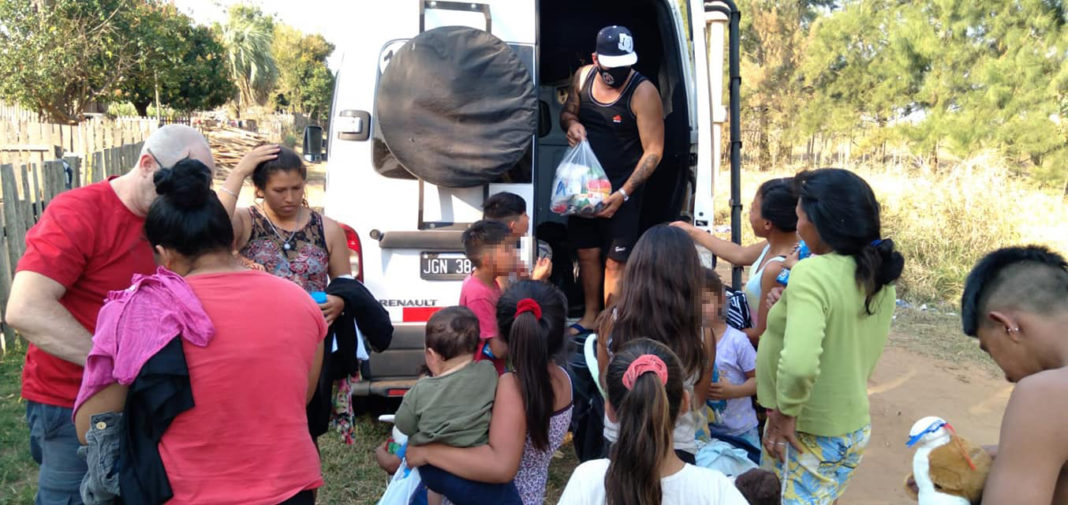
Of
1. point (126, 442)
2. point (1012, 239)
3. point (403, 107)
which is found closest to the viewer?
point (126, 442)

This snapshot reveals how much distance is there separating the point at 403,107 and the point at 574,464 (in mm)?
2301

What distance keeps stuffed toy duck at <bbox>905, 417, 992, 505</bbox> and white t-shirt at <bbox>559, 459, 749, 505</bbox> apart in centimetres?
45

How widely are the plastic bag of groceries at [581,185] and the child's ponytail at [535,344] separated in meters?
1.69

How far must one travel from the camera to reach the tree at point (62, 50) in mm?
16109

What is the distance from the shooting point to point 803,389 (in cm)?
256

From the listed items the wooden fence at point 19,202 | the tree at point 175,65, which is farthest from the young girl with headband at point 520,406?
the tree at point 175,65

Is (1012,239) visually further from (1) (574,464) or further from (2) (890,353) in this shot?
(1) (574,464)

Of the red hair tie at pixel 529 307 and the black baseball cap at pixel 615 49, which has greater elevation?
the black baseball cap at pixel 615 49

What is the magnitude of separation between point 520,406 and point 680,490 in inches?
30.6

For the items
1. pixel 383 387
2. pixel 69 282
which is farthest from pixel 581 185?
pixel 69 282

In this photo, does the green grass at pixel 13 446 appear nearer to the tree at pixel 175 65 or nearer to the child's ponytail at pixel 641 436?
→ the child's ponytail at pixel 641 436

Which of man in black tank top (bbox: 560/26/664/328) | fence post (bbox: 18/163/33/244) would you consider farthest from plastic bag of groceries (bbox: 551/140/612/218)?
fence post (bbox: 18/163/33/244)

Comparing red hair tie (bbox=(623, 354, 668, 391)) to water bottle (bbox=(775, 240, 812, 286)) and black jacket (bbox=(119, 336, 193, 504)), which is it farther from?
water bottle (bbox=(775, 240, 812, 286))

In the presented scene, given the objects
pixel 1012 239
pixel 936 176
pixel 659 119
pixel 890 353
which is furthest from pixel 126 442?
pixel 936 176
